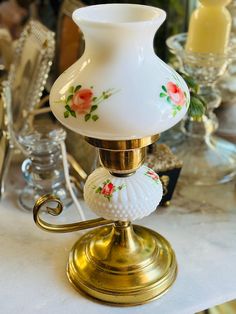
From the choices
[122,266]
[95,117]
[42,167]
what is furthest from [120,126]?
[42,167]

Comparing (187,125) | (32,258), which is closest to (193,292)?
(32,258)

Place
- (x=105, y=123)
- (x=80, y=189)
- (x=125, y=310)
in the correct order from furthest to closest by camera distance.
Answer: (x=80, y=189) → (x=125, y=310) → (x=105, y=123)

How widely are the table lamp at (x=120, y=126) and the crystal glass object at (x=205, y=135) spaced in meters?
0.23

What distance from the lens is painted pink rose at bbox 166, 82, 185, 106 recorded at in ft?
1.61

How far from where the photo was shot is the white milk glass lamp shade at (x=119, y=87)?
0.47 metres

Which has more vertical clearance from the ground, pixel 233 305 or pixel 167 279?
pixel 167 279

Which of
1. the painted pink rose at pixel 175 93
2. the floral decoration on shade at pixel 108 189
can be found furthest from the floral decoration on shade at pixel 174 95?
the floral decoration on shade at pixel 108 189

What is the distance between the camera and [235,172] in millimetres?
850

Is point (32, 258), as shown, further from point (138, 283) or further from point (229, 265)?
point (229, 265)

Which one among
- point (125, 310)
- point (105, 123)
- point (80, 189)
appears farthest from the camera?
point (80, 189)

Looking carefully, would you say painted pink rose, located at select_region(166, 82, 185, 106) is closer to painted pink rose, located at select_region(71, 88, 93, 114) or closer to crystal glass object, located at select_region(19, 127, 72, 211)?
painted pink rose, located at select_region(71, 88, 93, 114)

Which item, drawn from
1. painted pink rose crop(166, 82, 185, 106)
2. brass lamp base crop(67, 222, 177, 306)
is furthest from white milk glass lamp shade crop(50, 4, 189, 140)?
Result: brass lamp base crop(67, 222, 177, 306)

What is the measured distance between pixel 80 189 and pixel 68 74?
32 centimetres

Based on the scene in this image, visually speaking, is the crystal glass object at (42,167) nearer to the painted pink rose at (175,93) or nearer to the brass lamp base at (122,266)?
the brass lamp base at (122,266)
